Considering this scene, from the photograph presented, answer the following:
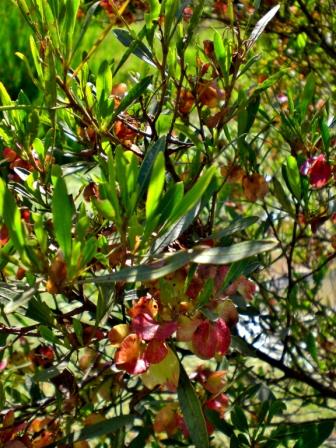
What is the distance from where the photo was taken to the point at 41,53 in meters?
0.67

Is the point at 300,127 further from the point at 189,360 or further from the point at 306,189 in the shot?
the point at 189,360

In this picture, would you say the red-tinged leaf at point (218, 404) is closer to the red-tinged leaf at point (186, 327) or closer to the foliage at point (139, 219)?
the foliage at point (139, 219)

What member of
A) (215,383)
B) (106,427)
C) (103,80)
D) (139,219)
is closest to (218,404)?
(215,383)

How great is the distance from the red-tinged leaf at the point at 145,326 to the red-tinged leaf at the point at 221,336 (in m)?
0.06

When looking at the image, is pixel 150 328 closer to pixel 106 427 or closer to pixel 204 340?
pixel 204 340

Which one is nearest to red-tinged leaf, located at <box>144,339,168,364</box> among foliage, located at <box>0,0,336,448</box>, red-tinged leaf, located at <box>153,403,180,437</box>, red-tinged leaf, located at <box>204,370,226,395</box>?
foliage, located at <box>0,0,336,448</box>

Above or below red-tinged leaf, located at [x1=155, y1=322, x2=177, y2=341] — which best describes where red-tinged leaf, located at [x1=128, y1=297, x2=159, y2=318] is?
above

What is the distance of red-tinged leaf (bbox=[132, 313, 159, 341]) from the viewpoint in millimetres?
580

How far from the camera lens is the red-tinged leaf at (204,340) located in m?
0.61

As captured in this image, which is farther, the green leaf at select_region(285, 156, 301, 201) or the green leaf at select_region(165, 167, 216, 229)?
the green leaf at select_region(285, 156, 301, 201)

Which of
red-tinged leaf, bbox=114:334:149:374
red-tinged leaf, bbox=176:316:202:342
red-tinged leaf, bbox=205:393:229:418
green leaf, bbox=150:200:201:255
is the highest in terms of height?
green leaf, bbox=150:200:201:255

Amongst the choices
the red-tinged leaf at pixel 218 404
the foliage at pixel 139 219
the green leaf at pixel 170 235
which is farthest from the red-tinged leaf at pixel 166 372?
the red-tinged leaf at pixel 218 404

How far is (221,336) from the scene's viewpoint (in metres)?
0.62

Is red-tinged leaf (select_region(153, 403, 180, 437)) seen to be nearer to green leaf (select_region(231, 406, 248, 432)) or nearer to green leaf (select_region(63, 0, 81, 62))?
green leaf (select_region(231, 406, 248, 432))
